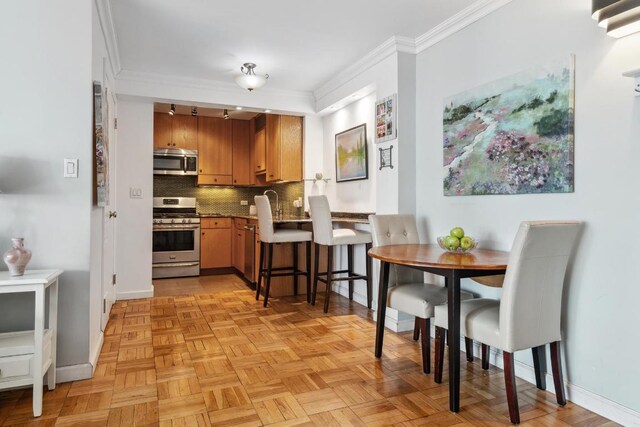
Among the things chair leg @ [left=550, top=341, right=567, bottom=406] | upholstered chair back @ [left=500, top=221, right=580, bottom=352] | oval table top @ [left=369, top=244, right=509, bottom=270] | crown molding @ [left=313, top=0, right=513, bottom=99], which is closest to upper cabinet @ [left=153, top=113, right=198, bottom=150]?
crown molding @ [left=313, top=0, right=513, bottom=99]

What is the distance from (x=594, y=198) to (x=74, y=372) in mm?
2970

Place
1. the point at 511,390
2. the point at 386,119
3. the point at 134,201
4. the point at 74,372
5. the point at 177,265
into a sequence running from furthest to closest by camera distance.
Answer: the point at 177,265 → the point at 134,201 → the point at 386,119 → the point at 74,372 → the point at 511,390

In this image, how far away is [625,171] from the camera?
1858 mm

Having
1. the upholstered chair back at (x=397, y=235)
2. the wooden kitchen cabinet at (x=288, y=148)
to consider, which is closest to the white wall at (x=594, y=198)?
the upholstered chair back at (x=397, y=235)

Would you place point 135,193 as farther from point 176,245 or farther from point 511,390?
point 511,390

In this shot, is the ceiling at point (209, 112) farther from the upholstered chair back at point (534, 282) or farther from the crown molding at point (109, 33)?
the upholstered chair back at point (534, 282)

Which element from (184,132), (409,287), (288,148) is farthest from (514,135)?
(184,132)

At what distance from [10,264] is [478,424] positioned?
2359mm

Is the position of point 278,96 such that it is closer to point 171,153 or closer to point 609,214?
point 171,153

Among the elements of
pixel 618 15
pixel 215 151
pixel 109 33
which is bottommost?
pixel 618 15

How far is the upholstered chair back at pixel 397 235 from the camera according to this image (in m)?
2.83

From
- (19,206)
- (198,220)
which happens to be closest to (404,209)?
(19,206)

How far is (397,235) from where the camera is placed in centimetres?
297

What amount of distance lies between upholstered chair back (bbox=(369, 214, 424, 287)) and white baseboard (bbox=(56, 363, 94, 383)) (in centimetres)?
196
